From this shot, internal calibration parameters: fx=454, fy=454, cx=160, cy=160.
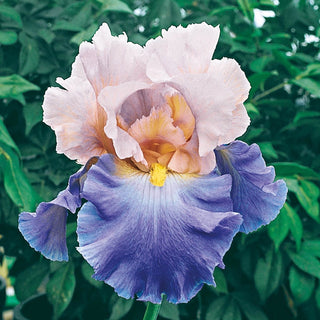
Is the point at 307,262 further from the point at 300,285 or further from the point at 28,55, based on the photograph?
the point at 28,55

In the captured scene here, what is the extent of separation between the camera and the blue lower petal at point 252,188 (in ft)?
1.13

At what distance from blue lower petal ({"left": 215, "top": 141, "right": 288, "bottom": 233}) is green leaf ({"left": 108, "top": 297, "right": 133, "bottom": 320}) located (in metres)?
0.46

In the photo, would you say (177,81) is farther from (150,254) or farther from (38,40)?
(38,40)

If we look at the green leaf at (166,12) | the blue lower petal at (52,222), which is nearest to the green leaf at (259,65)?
the green leaf at (166,12)

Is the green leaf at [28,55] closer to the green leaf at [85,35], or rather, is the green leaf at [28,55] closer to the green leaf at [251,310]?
the green leaf at [85,35]

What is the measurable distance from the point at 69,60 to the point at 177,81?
0.54m

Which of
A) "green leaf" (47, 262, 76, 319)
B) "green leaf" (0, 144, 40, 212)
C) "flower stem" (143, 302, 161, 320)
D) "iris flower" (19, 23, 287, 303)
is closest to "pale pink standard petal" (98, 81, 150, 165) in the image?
"iris flower" (19, 23, 287, 303)

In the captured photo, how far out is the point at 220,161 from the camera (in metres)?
0.36

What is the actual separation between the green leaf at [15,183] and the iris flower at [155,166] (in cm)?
27

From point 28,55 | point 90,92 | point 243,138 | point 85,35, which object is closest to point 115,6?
point 85,35

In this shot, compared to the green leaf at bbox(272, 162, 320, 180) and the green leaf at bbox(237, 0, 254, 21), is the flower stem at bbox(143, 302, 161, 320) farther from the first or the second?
the green leaf at bbox(237, 0, 254, 21)

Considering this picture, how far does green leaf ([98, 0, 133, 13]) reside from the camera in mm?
687

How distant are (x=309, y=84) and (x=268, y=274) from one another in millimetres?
327

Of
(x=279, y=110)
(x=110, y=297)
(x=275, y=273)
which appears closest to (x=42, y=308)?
(x=110, y=297)
